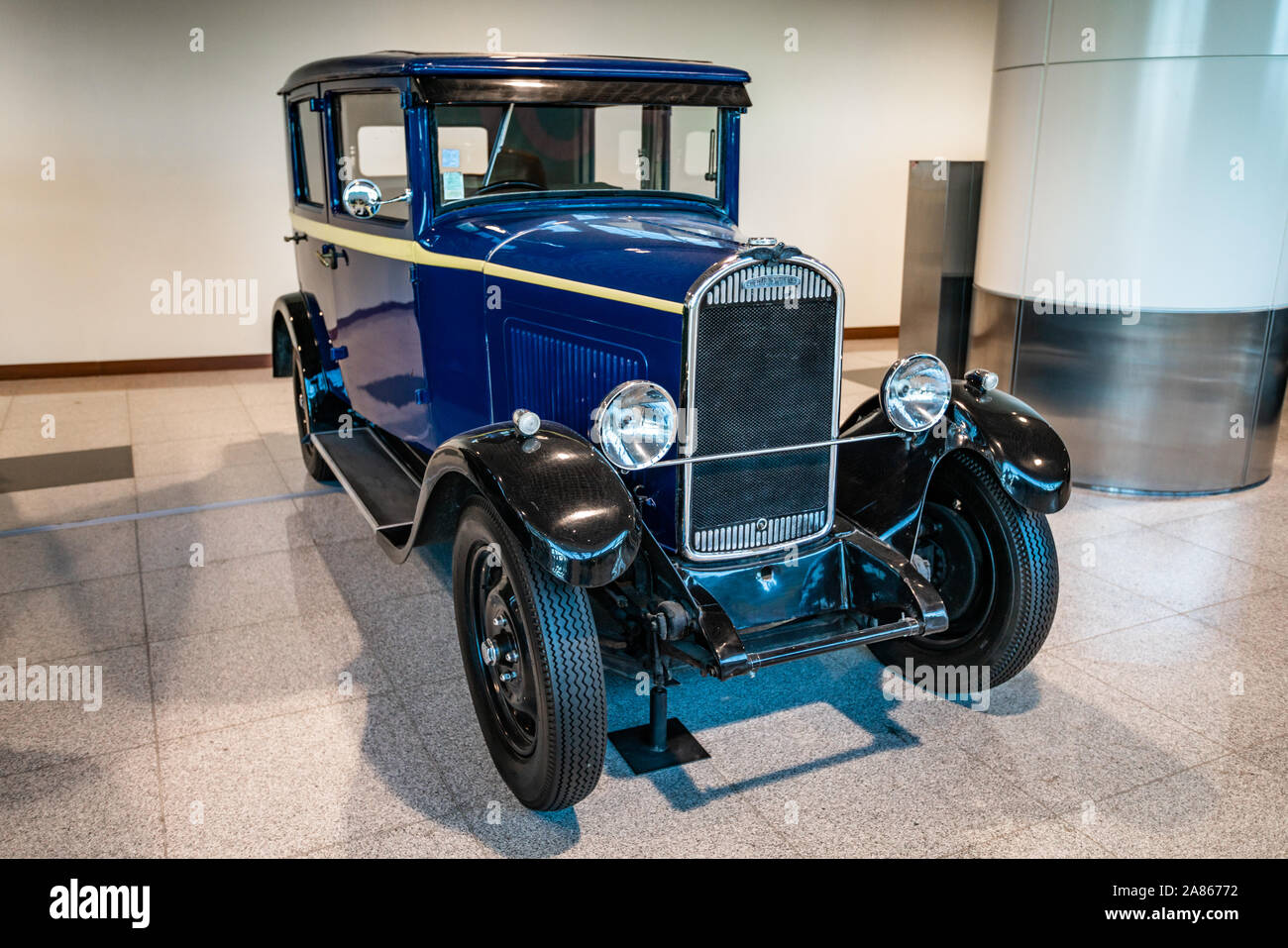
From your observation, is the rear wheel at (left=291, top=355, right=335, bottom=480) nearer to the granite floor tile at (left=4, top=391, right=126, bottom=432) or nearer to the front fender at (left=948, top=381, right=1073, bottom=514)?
the granite floor tile at (left=4, top=391, right=126, bottom=432)

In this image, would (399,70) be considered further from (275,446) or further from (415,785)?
(275,446)

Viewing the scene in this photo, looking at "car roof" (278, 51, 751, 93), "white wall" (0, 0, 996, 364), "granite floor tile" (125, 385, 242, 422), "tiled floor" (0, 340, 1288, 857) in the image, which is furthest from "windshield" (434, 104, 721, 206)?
"white wall" (0, 0, 996, 364)

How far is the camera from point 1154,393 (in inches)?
193

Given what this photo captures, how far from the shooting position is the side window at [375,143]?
11.6 ft

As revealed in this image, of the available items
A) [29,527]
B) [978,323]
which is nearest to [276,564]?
[29,527]

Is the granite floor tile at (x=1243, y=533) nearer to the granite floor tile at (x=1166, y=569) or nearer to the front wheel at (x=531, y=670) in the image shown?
the granite floor tile at (x=1166, y=569)

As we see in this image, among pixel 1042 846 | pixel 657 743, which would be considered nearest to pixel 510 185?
pixel 657 743

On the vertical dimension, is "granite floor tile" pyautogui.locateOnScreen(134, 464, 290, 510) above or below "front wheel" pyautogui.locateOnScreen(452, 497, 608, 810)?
below

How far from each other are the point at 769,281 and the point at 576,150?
127 centimetres

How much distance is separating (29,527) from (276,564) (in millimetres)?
1302

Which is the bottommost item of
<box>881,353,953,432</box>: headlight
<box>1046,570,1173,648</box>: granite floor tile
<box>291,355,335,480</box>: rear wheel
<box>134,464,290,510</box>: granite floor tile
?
<box>1046,570,1173,648</box>: granite floor tile

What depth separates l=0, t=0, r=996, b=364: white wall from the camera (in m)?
6.92

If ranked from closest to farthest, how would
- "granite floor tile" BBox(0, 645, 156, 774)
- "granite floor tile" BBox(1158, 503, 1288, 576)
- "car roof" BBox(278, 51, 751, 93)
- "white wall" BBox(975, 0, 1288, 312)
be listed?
"granite floor tile" BBox(0, 645, 156, 774), "car roof" BBox(278, 51, 751, 93), "granite floor tile" BBox(1158, 503, 1288, 576), "white wall" BBox(975, 0, 1288, 312)

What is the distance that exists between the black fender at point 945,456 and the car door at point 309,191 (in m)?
2.50
